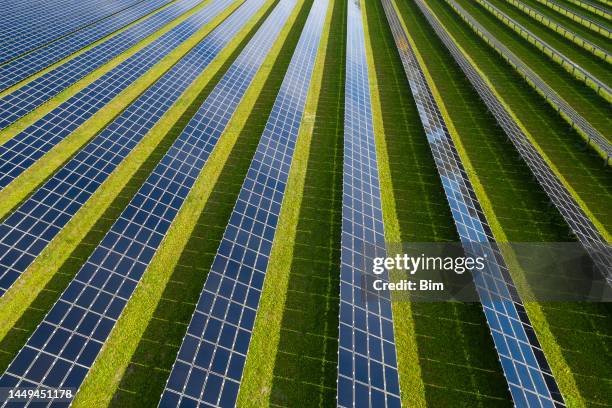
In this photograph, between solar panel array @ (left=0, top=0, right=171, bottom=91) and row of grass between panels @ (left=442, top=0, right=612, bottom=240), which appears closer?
row of grass between panels @ (left=442, top=0, right=612, bottom=240)

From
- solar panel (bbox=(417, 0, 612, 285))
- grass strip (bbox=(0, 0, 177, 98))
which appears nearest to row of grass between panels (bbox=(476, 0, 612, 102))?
solar panel (bbox=(417, 0, 612, 285))

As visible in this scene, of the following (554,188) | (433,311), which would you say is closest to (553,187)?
(554,188)

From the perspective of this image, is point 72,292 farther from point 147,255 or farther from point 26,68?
point 26,68

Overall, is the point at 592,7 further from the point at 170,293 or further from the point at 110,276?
the point at 110,276

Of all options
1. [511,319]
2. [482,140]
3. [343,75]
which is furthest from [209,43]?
[511,319]

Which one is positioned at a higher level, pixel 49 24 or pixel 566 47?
pixel 566 47

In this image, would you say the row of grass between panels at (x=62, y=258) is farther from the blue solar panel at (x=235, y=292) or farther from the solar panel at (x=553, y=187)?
the solar panel at (x=553, y=187)

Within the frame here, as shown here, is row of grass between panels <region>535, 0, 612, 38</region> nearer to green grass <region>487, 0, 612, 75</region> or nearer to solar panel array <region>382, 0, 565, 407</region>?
green grass <region>487, 0, 612, 75</region>

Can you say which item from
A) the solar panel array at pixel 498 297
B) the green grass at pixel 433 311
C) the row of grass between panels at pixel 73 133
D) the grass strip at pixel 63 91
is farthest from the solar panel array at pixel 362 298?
the grass strip at pixel 63 91
